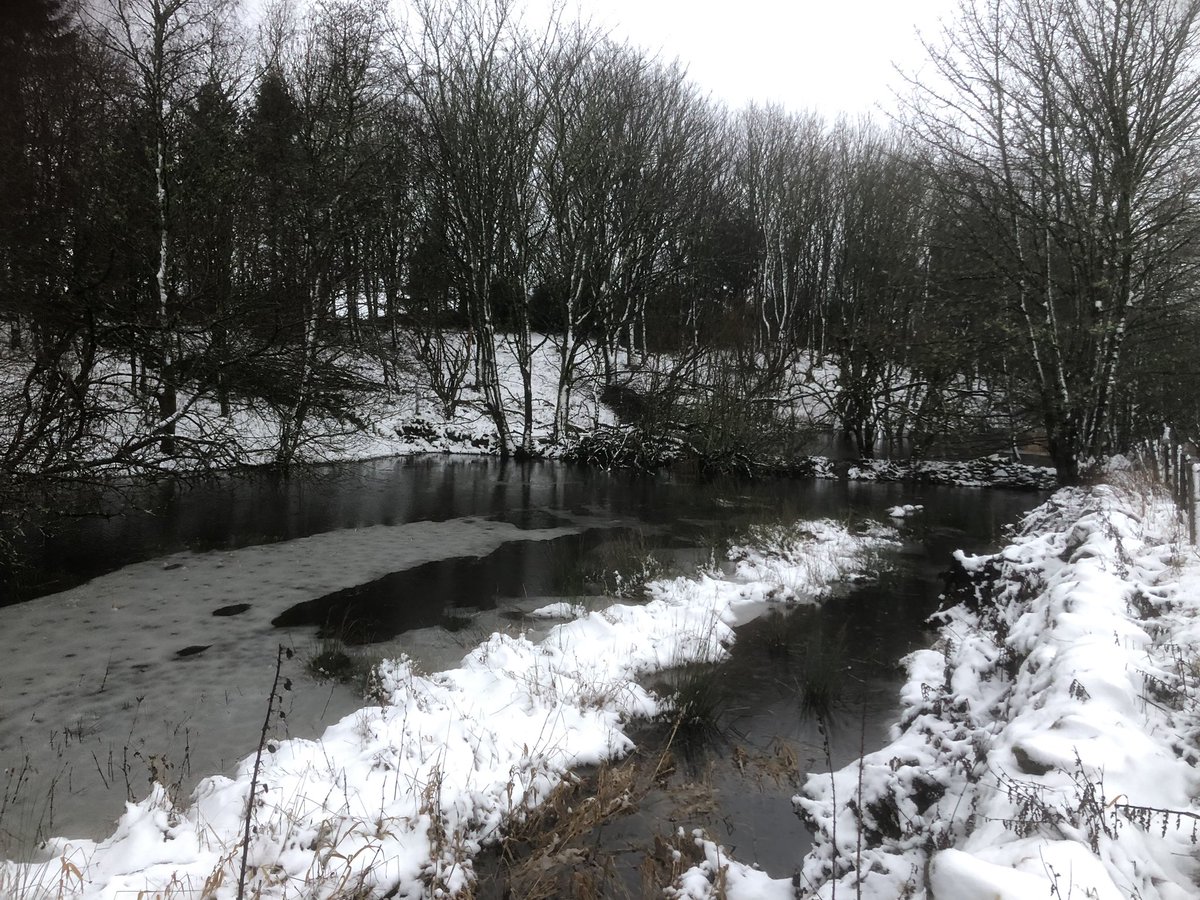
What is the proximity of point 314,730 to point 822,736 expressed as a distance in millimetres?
3673

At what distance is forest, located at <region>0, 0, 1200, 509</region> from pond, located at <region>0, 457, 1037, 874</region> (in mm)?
1366

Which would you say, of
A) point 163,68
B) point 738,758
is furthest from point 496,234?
point 738,758

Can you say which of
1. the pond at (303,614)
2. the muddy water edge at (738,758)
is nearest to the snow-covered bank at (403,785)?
the muddy water edge at (738,758)

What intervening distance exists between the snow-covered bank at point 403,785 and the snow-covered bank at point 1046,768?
4.24 ft

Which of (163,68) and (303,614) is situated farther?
(163,68)

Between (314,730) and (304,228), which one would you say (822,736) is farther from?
(304,228)

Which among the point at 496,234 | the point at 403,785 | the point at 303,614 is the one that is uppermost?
the point at 496,234

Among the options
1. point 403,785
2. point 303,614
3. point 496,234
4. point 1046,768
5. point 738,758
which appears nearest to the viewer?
point 1046,768

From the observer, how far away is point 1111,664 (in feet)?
12.4

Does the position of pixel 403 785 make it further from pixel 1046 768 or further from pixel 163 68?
pixel 163 68

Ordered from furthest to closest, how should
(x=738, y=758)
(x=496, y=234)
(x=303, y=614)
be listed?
1. (x=496, y=234)
2. (x=303, y=614)
3. (x=738, y=758)

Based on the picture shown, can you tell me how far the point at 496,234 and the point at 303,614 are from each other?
682 inches

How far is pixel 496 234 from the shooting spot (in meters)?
22.5

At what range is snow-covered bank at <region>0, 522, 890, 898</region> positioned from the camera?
321 centimetres
